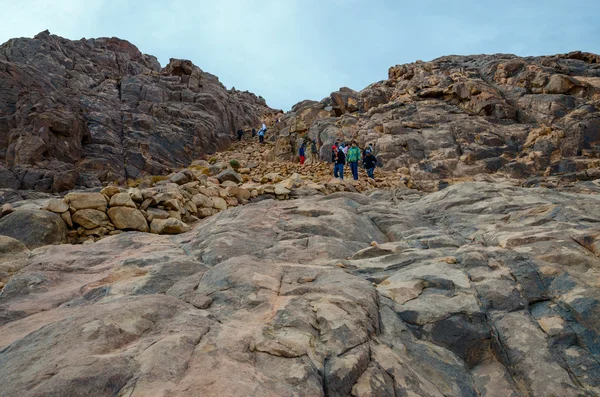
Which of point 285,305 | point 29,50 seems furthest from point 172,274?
point 29,50

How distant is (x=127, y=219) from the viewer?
12.5m

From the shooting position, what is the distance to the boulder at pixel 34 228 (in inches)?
412

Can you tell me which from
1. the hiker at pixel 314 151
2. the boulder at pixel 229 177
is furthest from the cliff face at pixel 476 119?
the boulder at pixel 229 177

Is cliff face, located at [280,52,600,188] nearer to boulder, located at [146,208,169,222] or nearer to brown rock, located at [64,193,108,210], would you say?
boulder, located at [146,208,169,222]

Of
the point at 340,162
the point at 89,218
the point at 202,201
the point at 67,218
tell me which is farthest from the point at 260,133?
the point at 67,218

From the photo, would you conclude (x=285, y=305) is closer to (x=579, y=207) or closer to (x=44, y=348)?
(x=44, y=348)

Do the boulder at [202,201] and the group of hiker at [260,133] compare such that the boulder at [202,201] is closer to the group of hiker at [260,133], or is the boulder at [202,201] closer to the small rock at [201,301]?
the small rock at [201,301]

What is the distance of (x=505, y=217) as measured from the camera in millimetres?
10203

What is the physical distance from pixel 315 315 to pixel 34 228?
1008cm

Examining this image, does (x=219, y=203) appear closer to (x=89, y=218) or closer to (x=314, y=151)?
(x=89, y=218)

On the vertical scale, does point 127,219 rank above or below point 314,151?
below

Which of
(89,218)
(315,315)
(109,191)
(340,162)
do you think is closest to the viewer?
(315,315)

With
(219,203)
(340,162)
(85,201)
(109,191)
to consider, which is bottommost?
(219,203)

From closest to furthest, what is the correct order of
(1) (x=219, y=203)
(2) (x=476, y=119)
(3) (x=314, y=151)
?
(1) (x=219, y=203), (2) (x=476, y=119), (3) (x=314, y=151)
